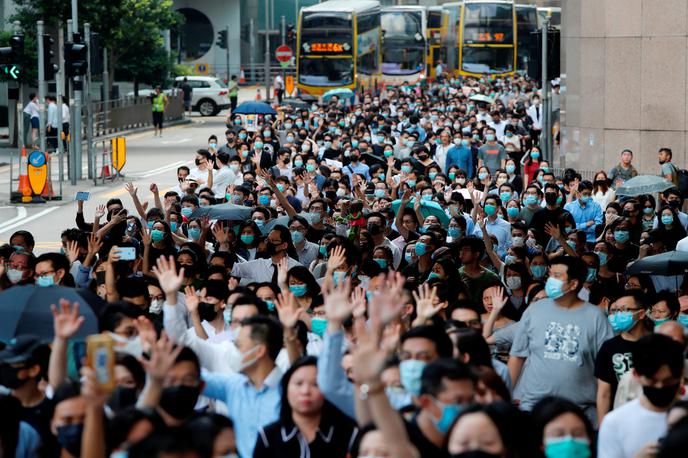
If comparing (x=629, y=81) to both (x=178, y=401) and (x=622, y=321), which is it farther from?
(x=178, y=401)

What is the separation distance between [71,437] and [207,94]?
53.2 m

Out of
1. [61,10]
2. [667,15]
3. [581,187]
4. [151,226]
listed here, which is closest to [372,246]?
[151,226]

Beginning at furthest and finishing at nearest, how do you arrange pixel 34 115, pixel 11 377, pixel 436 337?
pixel 34 115, pixel 11 377, pixel 436 337

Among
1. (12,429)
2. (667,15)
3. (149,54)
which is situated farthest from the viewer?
(149,54)

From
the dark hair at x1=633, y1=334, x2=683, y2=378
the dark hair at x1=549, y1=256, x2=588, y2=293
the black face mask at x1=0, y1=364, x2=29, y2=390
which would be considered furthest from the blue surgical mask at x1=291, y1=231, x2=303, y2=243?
the dark hair at x1=633, y1=334, x2=683, y2=378

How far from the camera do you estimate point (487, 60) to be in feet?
188

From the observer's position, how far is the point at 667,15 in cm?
2372

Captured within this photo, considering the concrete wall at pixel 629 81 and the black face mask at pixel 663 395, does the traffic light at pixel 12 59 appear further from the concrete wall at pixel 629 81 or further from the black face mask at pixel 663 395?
the black face mask at pixel 663 395

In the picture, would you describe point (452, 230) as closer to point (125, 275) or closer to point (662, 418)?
point (125, 275)

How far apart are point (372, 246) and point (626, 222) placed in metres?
2.74

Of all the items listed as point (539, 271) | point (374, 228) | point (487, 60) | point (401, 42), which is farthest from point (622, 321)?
point (401, 42)

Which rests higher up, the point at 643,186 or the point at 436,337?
the point at 436,337

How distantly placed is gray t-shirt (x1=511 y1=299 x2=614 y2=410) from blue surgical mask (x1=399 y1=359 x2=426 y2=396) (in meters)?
2.51

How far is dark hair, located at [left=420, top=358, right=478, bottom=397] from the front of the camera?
6.17 m
